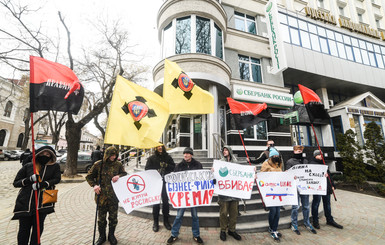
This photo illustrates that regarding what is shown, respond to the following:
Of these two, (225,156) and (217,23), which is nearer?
(225,156)

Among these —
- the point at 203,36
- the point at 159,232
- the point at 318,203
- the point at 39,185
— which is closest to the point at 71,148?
the point at 39,185

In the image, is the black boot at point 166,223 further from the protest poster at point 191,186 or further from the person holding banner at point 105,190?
the person holding banner at point 105,190

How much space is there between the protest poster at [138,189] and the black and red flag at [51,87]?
1.80 meters

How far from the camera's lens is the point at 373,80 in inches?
565

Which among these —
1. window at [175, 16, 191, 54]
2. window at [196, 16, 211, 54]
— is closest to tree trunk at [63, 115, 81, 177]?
window at [175, 16, 191, 54]

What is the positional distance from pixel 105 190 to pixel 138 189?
662mm

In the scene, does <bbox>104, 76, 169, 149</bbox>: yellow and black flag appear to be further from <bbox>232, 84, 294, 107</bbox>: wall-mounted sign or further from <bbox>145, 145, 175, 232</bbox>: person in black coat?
<bbox>232, 84, 294, 107</bbox>: wall-mounted sign

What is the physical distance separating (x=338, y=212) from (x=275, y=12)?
38.3ft

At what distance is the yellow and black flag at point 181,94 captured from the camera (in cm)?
380

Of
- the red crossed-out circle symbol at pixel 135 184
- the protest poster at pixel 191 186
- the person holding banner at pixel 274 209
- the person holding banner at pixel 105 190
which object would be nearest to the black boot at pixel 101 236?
the person holding banner at pixel 105 190

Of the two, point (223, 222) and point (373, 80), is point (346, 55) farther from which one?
point (223, 222)

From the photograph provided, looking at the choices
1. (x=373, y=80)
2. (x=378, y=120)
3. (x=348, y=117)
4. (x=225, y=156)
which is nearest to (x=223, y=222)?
(x=225, y=156)

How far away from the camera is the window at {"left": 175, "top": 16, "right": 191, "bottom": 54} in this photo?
28.9 feet

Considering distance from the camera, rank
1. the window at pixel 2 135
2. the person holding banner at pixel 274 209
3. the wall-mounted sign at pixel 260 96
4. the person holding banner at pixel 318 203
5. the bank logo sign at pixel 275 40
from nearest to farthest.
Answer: the person holding banner at pixel 274 209
the person holding banner at pixel 318 203
the wall-mounted sign at pixel 260 96
the bank logo sign at pixel 275 40
the window at pixel 2 135
